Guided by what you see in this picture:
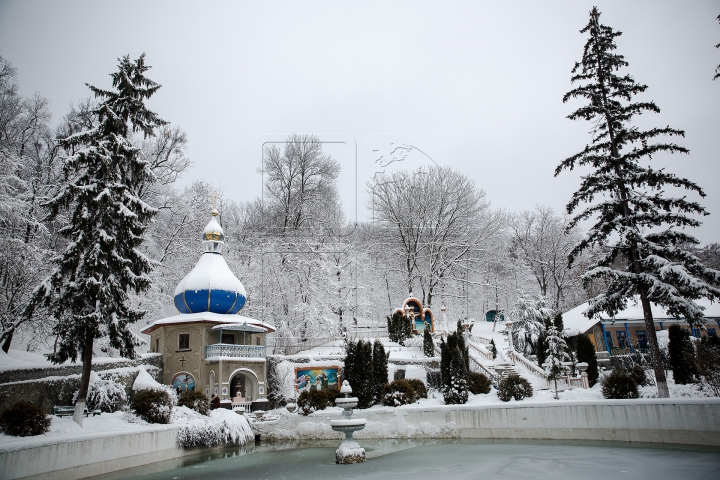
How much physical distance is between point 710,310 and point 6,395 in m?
32.8

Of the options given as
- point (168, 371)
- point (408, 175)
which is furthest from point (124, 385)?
point (408, 175)

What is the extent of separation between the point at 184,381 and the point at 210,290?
4417 mm

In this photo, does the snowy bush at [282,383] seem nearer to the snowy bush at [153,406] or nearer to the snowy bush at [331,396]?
the snowy bush at [331,396]

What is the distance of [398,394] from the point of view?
64.9 feet

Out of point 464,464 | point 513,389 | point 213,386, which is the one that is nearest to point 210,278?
point 213,386

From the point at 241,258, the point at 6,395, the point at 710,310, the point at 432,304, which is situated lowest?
the point at 6,395

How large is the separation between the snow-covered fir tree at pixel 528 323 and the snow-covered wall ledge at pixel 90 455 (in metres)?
20.5

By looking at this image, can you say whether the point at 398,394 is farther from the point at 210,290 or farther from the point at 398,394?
the point at 210,290

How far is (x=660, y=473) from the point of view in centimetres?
905

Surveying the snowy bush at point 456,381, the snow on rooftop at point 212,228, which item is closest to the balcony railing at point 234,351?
the snow on rooftop at point 212,228

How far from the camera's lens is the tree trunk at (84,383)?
44.7 feet

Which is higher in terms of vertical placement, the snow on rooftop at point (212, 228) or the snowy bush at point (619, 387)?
the snow on rooftop at point (212, 228)

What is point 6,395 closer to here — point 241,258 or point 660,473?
point 660,473

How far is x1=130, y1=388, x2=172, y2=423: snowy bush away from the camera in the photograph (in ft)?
49.7
